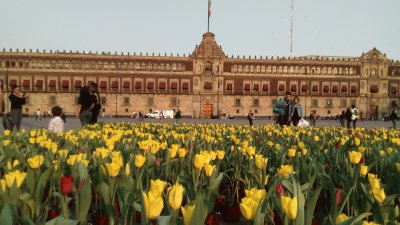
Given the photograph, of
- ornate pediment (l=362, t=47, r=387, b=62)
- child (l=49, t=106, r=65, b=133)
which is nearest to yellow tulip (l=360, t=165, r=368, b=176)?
child (l=49, t=106, r=65, b=133)

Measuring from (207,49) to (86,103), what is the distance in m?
49.8

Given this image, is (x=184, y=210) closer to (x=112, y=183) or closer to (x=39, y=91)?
(x=112, y=183)

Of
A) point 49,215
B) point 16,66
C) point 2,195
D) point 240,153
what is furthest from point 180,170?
point 16,66

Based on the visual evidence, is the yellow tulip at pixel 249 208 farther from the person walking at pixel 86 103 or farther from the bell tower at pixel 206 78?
the bell tower at pixel 206 78

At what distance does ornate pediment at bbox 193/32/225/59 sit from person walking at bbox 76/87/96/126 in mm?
49100

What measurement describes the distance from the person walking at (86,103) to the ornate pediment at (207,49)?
161ft

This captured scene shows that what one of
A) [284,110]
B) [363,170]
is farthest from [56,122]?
[363,170]

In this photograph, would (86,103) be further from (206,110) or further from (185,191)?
(206,110)

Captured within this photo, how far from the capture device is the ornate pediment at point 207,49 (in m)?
→ 59.5

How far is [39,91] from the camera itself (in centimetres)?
5912

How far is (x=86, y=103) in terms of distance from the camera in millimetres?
10719

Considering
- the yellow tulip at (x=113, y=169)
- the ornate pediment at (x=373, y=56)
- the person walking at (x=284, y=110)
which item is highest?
the ornate pediment at (x=373, y=56)

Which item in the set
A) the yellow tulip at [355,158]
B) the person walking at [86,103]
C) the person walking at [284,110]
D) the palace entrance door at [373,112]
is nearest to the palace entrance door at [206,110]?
the palace entrance door at [373,112]

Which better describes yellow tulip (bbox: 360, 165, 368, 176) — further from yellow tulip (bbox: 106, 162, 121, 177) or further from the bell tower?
the bell tower
